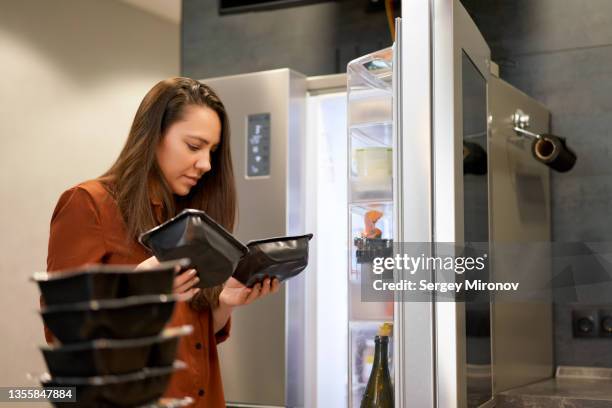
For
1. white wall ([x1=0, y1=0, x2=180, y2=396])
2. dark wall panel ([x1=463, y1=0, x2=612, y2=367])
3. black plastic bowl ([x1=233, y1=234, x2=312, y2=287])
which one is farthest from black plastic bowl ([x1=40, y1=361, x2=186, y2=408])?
white wall ([x1=0, y1=0, x2=180, y2=396])

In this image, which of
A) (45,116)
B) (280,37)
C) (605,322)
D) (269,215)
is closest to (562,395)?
(605,322)

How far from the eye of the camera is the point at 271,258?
1.52 meters

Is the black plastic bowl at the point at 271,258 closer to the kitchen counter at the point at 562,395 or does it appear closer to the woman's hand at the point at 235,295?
the woman's hand at the point at 235,295

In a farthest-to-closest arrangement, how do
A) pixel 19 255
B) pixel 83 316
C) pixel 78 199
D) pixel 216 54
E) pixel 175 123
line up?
1. pixel 19 255
2. pixel 216 54
3. pixel 175 123
4. pixel 78 199
5. pixel 83 316

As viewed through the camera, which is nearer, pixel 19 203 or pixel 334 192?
pixel 334 192

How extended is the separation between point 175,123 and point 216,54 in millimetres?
1585

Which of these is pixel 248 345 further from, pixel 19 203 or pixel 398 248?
pixel 19 203

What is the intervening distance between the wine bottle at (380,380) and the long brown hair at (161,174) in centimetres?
46

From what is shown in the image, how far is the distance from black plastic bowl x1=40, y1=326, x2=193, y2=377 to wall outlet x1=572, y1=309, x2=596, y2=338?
141 cm

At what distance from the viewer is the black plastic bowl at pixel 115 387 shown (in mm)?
750

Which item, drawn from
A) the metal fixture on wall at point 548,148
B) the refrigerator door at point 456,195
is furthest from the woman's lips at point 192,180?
the metal fixture on wall at point 548,148

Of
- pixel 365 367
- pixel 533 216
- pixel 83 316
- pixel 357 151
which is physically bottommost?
pixel 365 367

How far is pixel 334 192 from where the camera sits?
269 cm

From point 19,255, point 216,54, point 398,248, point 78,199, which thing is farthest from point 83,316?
point 19,255
